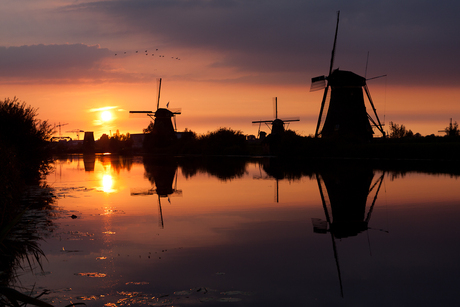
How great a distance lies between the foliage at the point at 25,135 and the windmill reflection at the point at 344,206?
1458cm

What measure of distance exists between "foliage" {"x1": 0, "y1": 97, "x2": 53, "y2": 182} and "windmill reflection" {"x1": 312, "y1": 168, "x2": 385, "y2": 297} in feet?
47.8

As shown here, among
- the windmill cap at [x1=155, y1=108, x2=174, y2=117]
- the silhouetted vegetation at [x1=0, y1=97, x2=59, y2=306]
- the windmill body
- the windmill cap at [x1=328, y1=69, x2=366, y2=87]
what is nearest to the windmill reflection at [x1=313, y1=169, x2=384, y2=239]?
the silhouetted vegetation at [x1=0, y1=97, x2=59, y2=306]

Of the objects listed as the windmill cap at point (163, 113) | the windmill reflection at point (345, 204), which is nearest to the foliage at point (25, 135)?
the windmill reflection at point (345, 204)

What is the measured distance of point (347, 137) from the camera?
1993 inches

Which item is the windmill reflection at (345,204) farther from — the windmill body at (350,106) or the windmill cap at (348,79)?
the windmill cap at (348,79)

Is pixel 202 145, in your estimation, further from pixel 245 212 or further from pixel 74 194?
pixel 245 212

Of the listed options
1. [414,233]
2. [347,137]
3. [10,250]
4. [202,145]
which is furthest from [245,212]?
[202,145]

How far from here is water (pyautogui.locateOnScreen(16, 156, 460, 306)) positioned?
251 inches

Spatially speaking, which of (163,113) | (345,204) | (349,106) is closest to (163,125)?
(163,113)

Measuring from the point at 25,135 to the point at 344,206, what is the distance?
56.2ft

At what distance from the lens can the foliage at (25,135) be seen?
2203 cm

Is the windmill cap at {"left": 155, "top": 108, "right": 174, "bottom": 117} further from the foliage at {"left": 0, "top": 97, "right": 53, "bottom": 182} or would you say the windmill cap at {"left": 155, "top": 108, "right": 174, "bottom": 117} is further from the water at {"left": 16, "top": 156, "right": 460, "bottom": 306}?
the water at {"left": 16, "top": 156, "right": 460, "bottom": 306}

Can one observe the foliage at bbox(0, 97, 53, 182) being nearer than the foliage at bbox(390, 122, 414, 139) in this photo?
Yes

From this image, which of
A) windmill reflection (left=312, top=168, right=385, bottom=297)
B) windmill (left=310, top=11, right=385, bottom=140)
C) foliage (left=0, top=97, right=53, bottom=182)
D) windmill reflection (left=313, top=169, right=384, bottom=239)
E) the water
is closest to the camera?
the water
